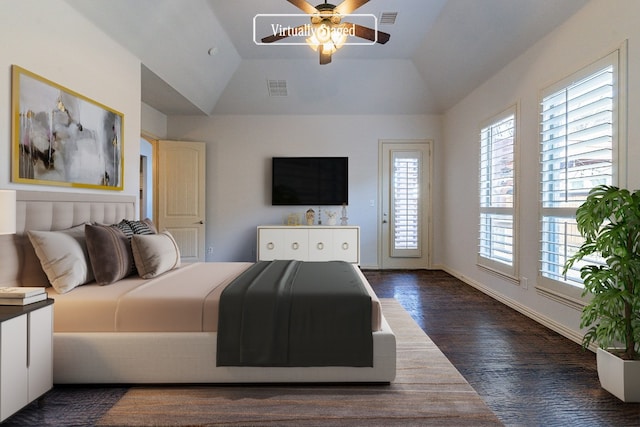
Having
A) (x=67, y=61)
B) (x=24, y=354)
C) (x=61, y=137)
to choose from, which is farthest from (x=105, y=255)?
(x=67, y=61)

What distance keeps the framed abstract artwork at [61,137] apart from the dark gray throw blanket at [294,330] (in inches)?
66.8

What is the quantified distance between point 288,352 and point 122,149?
2.65 meters

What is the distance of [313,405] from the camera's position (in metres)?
1.88

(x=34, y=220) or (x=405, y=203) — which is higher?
(x=405, y=203)

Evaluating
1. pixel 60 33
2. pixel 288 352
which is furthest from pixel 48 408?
pixel 60 33

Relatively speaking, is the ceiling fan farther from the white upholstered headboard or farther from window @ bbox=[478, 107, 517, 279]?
the white upholstered headboard

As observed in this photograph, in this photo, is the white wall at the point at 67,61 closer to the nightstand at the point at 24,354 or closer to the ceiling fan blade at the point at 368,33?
the nightstand at the point at 24,354

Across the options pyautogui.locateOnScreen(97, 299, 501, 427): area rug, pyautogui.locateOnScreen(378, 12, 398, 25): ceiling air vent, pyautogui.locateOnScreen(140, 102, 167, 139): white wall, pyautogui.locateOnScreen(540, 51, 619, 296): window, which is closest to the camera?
pyautogui.locateOnScreen(97, 299, 501, 427): area rug

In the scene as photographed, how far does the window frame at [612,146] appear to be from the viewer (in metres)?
2.36

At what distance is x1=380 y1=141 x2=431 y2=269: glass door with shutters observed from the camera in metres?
5.89

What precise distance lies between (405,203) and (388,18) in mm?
2864

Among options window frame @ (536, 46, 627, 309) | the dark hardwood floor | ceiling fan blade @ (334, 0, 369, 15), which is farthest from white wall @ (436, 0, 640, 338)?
ceiling fan blade @ (334, 0, 369, 15)

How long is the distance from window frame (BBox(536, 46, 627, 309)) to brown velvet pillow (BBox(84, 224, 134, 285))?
11.4 feet

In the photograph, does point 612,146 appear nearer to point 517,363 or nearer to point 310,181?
point 517,363
